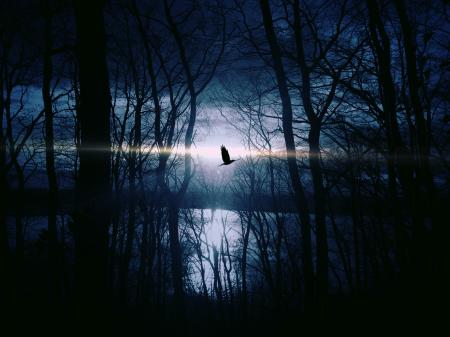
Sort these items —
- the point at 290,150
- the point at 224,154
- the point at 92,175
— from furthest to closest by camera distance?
the point at 290,150
the point at 224,154
the point at 92,175

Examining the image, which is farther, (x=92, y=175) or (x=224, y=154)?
(x=224, y=154)

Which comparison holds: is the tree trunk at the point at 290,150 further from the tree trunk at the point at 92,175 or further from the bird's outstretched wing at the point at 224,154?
the tree trunk at the point at 92,175

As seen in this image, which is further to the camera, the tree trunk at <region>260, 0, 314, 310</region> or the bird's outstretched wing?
the tree trunk at <region>260, 0, 314, 310</region>

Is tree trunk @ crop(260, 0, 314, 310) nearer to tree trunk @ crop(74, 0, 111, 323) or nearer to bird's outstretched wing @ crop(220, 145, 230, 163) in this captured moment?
bird's outstretched wing @ crop(220, 145, 230, 163)

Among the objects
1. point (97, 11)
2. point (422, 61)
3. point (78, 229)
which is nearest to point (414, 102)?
point (422, 61)

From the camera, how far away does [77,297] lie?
9.77 feet

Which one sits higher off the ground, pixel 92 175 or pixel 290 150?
pixel 290 150

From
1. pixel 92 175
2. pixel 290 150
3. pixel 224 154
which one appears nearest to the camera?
pixel 92 175

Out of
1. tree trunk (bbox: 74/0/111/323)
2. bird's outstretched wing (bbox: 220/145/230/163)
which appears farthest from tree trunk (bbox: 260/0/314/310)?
tree trunk (bbox: 74/0/111/323)

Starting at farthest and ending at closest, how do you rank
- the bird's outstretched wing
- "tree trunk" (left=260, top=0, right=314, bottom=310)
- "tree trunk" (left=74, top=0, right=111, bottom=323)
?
"tree trunk" (left=260, top=0, right=314, bottom=310)
the bird's outstretched wing
"tree trunk" (left=74, top=0, right=111, bottom=323)

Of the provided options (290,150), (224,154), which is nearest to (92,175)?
(224,154)

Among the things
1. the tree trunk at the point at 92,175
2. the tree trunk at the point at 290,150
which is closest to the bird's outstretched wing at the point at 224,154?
the tree trunk at the point at 92,175

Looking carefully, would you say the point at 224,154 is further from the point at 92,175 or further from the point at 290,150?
the point at 290,150

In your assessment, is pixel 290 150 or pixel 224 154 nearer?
pixel 224 154
